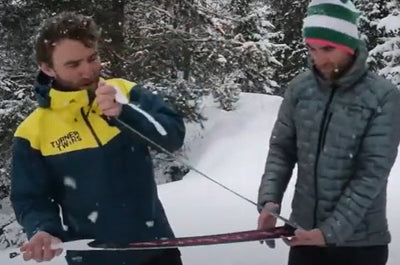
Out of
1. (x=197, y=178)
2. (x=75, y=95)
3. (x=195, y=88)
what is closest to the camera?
(x=75, y=95)

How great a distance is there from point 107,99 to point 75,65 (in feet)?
0.93

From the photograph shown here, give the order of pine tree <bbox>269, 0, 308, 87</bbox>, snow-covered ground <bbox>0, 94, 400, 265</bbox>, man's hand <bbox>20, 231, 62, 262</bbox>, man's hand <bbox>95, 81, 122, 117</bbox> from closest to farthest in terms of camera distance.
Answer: man's hand <bbox>95, 81, 122, 117</bbox>
man's hand <bbox>20, 231, 62, 262</bbox>
snow-covered ground <bbox>0, 94, 400, 265</bbox>
pine tree <bbox>269, 0, 308, 87</bbox>

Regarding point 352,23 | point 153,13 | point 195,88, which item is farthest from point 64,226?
point 153,13

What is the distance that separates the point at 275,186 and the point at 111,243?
797 mm

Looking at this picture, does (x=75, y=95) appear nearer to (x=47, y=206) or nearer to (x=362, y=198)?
(x=47, y=206)

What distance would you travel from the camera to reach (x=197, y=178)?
23.0 ft

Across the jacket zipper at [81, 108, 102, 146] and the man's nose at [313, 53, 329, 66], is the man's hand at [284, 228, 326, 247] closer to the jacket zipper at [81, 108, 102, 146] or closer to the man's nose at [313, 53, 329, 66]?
the man's nose at [313, 53, 329, 66]

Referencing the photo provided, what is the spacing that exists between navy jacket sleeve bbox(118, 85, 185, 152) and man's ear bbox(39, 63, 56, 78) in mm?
317

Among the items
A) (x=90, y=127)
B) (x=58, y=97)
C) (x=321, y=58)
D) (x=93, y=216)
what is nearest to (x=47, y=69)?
(x=58, y=97)

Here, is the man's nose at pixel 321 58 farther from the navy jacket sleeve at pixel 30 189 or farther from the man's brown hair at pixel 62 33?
the navy jacket sleeve at pixel 30 189

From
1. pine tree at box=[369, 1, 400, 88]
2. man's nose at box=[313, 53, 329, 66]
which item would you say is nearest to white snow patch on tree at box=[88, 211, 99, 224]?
man's nose at box=[313, 53, 329, 66]

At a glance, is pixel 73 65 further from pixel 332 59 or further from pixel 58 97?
pixel 332 59

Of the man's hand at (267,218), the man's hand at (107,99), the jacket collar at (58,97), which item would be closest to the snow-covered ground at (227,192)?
the man's hand at (267,218)

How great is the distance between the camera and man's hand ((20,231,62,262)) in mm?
2363
